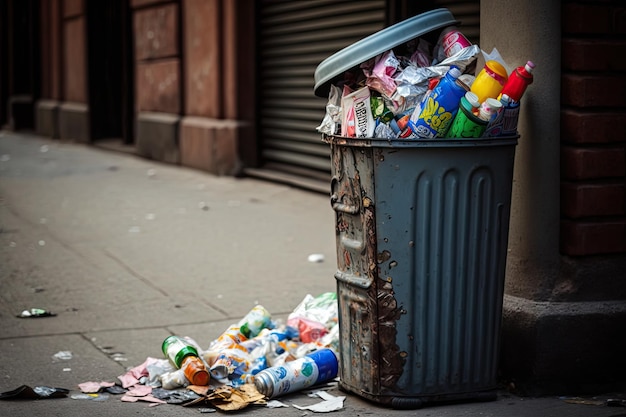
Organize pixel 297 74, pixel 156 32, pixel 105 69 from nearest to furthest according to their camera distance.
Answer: pixel 297 74, pixel 156 32, pixel 105 69

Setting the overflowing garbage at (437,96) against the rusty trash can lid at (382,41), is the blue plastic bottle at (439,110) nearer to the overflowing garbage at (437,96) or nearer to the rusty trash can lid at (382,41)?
the overflowing garbage at (437,96)

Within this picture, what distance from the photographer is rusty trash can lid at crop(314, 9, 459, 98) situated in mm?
3707

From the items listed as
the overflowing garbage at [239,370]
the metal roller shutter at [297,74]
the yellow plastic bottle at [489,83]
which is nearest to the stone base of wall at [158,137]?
the metal roller shutter at [297,74]

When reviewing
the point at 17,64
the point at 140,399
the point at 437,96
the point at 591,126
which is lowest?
the point at 140,399

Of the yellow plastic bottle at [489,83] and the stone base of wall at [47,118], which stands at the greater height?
the yellow plastic bottle at [489,83]

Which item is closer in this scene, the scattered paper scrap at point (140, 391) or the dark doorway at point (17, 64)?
the scattered paper scrap at point (140, 391)

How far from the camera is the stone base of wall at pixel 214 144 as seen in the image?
36.6 ft

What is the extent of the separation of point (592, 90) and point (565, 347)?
3.45ft

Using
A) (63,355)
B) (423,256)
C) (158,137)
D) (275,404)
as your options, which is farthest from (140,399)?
(158,137)

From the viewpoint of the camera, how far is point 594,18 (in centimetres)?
402

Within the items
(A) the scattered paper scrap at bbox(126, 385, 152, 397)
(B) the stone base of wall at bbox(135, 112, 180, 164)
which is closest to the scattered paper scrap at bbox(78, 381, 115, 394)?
(A) the scattered paper scrap at bbox(126, 385, 152, 397)

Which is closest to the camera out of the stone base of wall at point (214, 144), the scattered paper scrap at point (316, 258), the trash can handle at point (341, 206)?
the trash can handle at point (341, 206)

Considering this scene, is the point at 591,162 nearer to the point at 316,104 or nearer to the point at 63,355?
the point at 63,355

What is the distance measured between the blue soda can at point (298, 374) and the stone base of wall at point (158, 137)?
8548 mm
